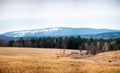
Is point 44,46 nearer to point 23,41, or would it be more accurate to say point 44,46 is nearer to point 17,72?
point 23,41

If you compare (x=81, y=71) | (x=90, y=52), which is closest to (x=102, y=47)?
(x=90, y=52)

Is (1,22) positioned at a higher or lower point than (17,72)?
higher

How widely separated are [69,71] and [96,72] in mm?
967

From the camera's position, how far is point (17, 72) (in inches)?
316

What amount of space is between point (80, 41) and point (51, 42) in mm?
4721

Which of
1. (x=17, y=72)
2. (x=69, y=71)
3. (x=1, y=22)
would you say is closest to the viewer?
(x=17, y=72)

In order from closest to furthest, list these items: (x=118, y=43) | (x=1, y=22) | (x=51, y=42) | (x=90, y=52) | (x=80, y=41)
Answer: (x=1, y=22), (x=90, y=52), (x=118, y=43), (x=80, y=41), (x=51, y=42)

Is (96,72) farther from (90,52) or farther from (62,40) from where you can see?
(62,40)

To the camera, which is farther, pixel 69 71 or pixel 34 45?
pixel 34 45

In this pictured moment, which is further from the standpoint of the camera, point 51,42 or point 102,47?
point 51,42

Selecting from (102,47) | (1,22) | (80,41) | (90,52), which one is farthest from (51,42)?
(1,22)

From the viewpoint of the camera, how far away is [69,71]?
8.75m

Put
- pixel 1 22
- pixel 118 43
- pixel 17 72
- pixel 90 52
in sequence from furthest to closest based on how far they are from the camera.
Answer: pixel 118 43, pixel 90 52, pixel 1 22, pixel 17 72

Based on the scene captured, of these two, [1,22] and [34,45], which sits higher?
[1,22]
